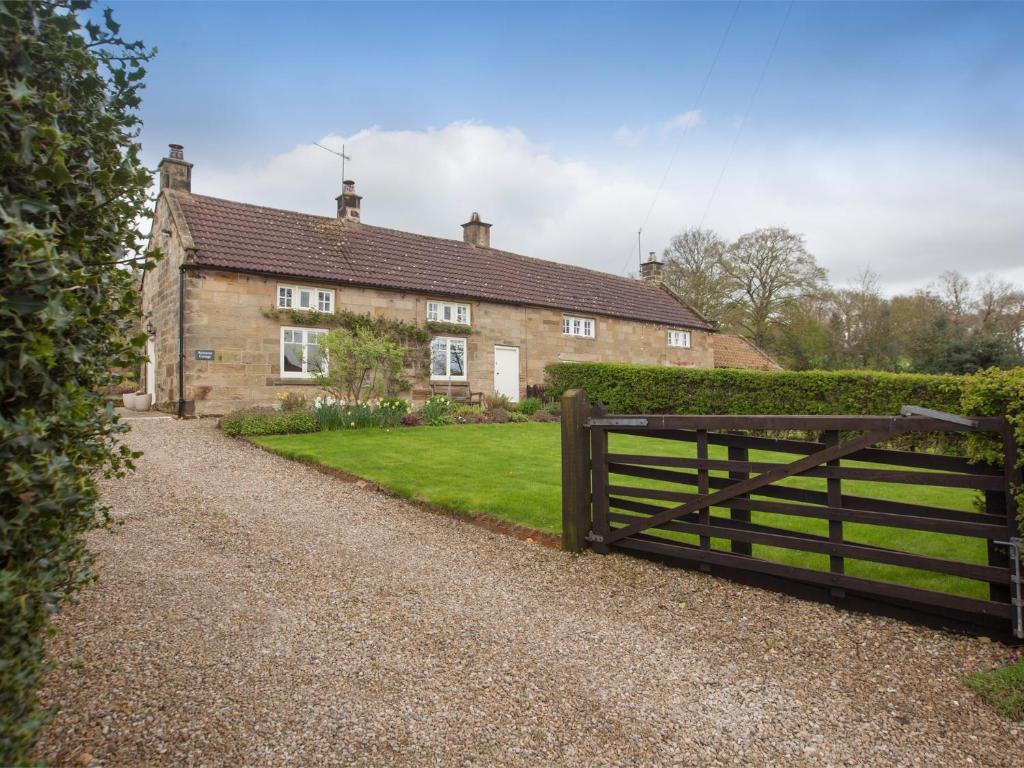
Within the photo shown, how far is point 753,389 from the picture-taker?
19.1m

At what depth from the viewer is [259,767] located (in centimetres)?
284

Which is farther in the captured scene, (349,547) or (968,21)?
(968,21)

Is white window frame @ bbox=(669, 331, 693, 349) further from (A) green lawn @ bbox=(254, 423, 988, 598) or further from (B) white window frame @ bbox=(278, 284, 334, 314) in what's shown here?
(B) white window frame @ bbox=(278, 284, 334, 314)

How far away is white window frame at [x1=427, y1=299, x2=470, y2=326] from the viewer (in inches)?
885

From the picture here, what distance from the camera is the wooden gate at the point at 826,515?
4168mm

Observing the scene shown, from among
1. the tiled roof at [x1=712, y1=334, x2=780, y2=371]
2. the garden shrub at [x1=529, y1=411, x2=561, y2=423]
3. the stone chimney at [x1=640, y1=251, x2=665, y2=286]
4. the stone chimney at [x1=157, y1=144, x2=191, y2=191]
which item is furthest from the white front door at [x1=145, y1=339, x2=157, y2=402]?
the tiled roof at [x1=712, y1=334, x2=780, y2=371]

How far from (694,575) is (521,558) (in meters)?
1.73

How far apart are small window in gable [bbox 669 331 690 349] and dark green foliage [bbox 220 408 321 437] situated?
21413 mm

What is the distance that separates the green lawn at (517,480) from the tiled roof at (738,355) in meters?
21.1

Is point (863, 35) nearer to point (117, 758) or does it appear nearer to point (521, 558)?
point (521, 558)

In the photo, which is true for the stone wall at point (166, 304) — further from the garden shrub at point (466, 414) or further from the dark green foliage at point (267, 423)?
the garden shrub at point (466, 414)

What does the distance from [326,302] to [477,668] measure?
17964 mm

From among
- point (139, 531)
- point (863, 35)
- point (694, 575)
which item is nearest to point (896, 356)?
point (863, 35)

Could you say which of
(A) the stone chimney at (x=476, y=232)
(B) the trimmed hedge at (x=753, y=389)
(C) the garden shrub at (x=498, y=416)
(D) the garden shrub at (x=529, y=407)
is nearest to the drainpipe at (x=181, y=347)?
(C) the garden shrub at (x=498, y=416)
